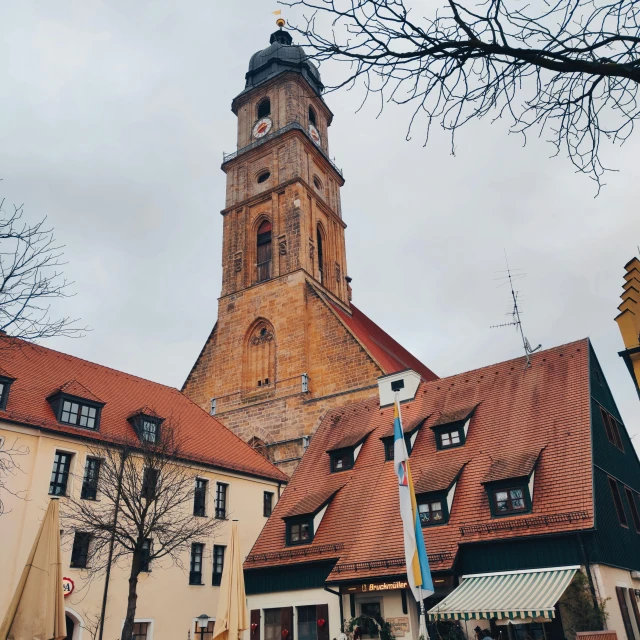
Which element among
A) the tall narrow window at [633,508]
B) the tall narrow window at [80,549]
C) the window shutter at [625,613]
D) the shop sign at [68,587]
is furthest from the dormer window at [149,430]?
the tall narrow window at [633,508]

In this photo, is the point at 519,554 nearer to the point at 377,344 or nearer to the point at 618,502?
the point at 618,502

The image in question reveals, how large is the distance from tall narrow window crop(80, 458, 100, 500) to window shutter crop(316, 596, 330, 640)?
720 centimetres

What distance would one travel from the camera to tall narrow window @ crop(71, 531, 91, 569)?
17.1 m

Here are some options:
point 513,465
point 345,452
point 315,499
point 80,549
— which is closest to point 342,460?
point 345,452

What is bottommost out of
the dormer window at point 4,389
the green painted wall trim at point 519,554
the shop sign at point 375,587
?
the shop sign at point 375,587

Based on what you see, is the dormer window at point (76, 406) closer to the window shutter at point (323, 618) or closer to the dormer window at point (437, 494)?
the window shutter at point (323, 618)

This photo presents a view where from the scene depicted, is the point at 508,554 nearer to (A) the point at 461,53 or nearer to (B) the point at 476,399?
(B) the point at 476,399

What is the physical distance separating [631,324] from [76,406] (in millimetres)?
16132

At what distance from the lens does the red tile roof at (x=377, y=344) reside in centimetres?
3058

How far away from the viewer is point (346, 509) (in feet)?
58.0

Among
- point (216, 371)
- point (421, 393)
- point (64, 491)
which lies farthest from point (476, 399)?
point (216, 371)

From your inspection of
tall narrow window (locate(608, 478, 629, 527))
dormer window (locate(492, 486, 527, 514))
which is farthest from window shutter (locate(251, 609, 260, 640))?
tall narrow window (locate(608, 478, 629, 527))

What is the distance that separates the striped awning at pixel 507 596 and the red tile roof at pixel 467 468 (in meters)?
0.79

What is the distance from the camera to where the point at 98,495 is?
59.7 feet
